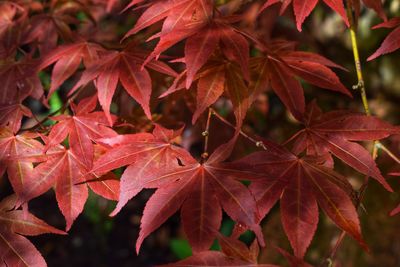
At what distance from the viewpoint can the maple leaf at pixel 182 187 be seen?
0.73 meters

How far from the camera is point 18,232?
2.73ft

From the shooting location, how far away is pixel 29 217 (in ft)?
2.77

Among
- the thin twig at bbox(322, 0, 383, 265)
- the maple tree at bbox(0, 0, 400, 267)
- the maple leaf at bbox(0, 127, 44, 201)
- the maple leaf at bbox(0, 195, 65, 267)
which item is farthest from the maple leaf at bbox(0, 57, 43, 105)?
the thin twig at bbox(322, 0, 383, 265)

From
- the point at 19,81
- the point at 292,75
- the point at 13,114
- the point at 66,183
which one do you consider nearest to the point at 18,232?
the point at 66,183

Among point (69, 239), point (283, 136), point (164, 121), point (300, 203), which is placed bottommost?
point (69, 239)

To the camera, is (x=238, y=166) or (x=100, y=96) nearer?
(x=238, y=166)

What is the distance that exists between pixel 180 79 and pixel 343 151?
0.28 metres

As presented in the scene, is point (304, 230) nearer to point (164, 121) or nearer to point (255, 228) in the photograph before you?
point (255, 228)

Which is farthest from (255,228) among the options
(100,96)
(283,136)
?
(283,136)

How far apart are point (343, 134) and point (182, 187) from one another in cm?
29

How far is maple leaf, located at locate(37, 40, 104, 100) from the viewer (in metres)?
1.03

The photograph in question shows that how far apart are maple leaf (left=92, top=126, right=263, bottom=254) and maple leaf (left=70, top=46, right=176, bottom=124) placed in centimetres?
8

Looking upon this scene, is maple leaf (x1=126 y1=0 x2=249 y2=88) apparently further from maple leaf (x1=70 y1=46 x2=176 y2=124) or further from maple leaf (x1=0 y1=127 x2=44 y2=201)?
maple leaf (x1=0 y1=127 x2=44 y2=201)

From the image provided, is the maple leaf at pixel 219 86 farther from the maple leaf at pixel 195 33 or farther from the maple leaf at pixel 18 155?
the maple leaf at pixel 18 155
